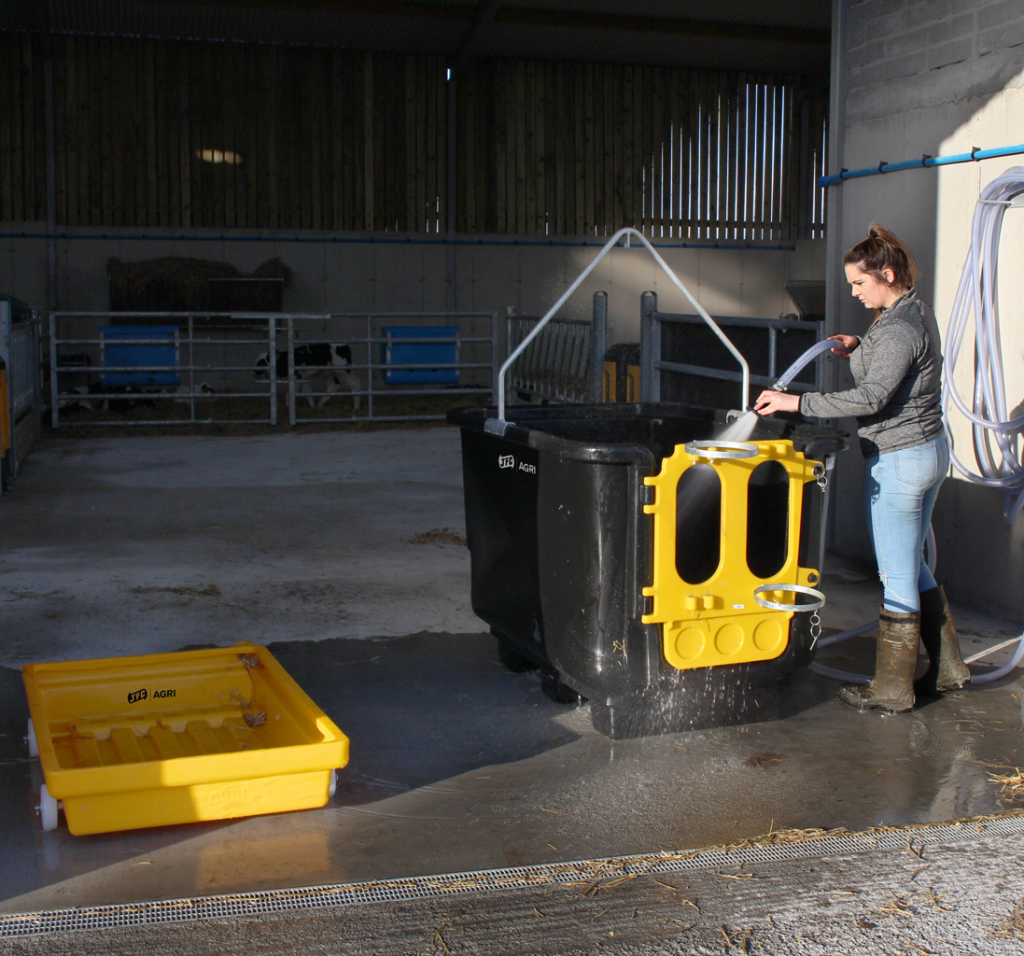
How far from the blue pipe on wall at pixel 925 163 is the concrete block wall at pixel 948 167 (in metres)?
0.03

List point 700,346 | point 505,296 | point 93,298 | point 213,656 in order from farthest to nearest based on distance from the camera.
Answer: point 505,296
point 93,298
point 700,346
point 213,656

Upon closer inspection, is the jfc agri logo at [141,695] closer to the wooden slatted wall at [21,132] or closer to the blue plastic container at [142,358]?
the blue plastic container at [142,358]

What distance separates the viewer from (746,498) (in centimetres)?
310

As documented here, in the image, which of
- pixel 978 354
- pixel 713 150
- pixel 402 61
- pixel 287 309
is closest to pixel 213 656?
pixel 978 354

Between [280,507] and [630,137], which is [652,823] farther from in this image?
[630,137]

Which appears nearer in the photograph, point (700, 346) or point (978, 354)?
point (978, 354)

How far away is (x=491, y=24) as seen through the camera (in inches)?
551

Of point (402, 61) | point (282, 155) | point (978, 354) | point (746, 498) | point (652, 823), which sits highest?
point (402, 61)

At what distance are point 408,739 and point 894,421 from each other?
5.52ft

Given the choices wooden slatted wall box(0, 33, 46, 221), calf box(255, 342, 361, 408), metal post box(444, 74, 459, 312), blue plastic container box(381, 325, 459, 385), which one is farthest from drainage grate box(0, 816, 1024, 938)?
wooden slatted wall box(0, 33, 46, 221)

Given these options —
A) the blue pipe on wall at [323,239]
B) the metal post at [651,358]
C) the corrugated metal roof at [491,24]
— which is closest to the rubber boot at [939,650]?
the metal post at [651,358]

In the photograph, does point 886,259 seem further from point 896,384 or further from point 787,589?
point 787,589

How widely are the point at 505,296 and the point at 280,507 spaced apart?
9346 millimetres

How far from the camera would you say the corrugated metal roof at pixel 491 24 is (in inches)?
521
